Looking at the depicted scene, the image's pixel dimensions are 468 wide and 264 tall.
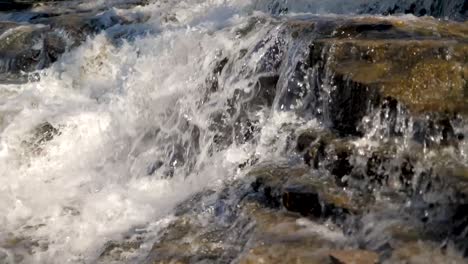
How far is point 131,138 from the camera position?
20.6ft

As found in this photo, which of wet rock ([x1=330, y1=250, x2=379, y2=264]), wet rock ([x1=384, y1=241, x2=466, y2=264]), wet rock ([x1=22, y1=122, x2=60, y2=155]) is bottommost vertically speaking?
wet rock ([x1=22, y1=122, x2=60, y2=155])

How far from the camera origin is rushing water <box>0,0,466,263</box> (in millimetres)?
4750

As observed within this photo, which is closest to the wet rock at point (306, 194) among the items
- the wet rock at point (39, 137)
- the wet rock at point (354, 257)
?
the wet rock at point (354, 257)

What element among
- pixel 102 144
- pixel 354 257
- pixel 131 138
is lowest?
pixel 102 144

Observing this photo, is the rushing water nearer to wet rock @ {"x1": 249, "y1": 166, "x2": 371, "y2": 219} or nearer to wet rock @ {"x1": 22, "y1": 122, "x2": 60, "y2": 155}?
wet rock @ {"x1": 22, "y1": 122, "x2": 60, "y2": 155}

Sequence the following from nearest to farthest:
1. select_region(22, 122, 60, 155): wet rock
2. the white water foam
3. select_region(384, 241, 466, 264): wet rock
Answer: select_region(384, 241, 466, 264): wet rock → the white water foam → select_region(22, 122, 60, 155): wet rock

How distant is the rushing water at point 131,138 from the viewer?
4750mm

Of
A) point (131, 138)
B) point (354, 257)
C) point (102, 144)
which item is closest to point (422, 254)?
point (354, 257)

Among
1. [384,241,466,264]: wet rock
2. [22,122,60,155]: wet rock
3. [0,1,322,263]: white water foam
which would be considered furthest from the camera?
[22,122,60,155]: wet rock

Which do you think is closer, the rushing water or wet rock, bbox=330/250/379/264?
wet rock, bbox=330/250/379/264

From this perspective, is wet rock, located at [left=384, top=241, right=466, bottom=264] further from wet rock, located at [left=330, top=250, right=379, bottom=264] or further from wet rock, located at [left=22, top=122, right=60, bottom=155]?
wet rock, located at [left=22, top=122, right=60, bottom=155]

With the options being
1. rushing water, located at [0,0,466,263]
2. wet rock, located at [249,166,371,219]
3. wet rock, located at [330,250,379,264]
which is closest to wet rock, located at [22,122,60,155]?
rushing water, located at [0,0,466,263]

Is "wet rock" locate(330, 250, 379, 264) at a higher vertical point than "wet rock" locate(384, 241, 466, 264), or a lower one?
lower

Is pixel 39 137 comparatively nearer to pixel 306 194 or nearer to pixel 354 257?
pixel 306 194
